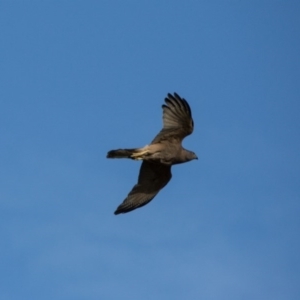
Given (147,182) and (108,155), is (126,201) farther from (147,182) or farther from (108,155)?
(108,155)

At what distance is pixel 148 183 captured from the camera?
30016mm

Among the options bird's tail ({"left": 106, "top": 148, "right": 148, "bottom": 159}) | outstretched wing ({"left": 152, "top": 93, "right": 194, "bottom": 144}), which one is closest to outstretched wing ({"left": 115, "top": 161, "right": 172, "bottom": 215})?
outstretched wing ({"left": 152, "top": 93, "right": 194, "bottom": 144})

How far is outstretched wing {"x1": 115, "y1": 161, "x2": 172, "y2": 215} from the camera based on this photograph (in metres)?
29.8

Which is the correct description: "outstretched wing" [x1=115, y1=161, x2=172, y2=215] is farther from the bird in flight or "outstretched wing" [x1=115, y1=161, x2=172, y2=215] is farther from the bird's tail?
the bird's tail

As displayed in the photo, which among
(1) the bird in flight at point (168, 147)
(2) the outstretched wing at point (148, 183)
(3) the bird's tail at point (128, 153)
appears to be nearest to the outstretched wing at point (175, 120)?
(1) the bird in flight at point (168, 147)

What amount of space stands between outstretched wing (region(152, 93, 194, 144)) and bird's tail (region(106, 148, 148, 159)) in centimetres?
70

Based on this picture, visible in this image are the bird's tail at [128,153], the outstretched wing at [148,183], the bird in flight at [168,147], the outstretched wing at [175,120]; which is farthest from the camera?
the outstretched wing at [148,183]

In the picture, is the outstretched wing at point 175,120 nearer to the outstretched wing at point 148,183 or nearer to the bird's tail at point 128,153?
the bird's tail at point 128,153

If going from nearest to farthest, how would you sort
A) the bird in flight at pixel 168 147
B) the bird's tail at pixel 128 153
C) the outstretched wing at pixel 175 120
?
the bird's tail at pixel 128 153 → the bird in flight at pixel 168 147 → the outstretched wing at pixel 175 120

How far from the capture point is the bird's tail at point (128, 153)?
27516 millimetres

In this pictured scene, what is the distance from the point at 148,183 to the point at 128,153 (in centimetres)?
232

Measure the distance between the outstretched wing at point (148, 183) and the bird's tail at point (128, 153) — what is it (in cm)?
144

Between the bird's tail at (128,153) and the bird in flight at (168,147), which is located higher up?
the bird in flight at (168,147)

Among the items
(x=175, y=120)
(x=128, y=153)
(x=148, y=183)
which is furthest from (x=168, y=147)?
(x=148, y=183)
